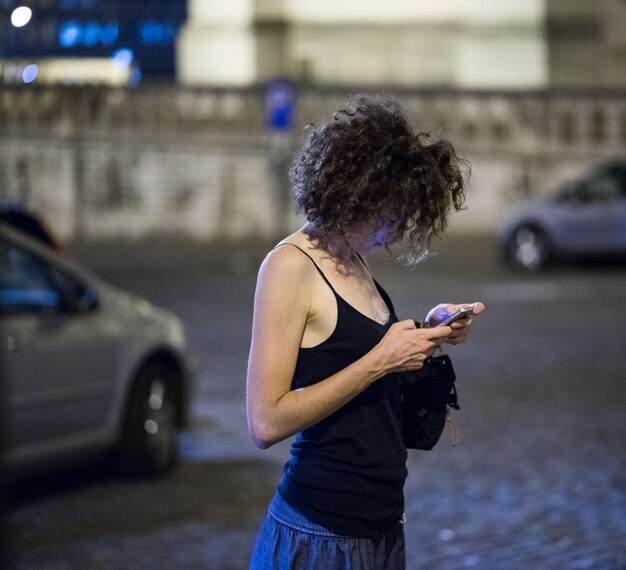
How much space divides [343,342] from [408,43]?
37.7 meters

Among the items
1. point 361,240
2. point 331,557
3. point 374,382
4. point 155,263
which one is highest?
point 361,240

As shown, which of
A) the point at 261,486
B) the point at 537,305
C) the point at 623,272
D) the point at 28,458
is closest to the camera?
the point at 28,458

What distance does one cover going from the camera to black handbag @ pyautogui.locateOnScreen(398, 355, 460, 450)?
153 inches

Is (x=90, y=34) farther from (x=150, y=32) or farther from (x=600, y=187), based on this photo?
(x=150, y=32)

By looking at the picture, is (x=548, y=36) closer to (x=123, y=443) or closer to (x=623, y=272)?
(x=623, y=272)

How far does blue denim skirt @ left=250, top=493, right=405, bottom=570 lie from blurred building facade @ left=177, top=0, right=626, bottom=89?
112 ft

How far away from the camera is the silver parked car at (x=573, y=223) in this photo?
899 inches

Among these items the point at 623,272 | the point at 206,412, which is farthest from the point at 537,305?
the point at 206,412

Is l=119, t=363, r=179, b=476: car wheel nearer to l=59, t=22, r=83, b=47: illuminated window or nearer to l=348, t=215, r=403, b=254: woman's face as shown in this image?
l=348, t=215, r=403, b=254: woman's face

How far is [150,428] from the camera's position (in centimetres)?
904

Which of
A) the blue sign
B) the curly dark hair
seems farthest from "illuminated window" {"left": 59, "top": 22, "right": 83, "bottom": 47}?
the curly dark hair

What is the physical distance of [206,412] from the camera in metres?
11.2

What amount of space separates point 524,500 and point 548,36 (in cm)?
3091

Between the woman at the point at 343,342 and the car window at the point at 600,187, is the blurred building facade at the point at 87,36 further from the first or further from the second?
the car window at the point at 600,187
